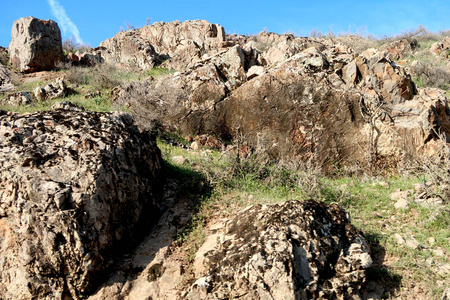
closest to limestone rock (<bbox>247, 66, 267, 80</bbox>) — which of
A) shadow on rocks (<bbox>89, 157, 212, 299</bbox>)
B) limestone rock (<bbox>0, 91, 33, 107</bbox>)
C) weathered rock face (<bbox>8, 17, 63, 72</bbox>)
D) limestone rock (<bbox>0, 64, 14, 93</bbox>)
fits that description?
shadow on rocks (<bbox>89, 157, 212, 299</bbox>)

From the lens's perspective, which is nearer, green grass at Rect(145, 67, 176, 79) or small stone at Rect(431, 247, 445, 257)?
small stone at Rect(431, 247, 445, 257)

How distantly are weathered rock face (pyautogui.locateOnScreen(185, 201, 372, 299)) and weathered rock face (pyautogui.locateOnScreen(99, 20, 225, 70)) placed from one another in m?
11.6

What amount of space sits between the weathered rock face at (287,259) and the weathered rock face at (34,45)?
13.6 meters

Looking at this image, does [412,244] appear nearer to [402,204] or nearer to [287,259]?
[402,204]

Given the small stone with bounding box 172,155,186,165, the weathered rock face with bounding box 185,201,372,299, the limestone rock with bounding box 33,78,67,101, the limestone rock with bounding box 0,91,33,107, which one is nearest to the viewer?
the weathered rock face with bounding box 185,201,372,299

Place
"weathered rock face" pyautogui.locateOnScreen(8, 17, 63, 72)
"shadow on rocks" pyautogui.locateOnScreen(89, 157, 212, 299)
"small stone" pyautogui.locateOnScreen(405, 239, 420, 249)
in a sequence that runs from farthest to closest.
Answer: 1. "weathered rock face" pyautogui.locateOnScreen(8, 17, 63, 72)
2. "small stone" pyautogui.locateOnScreen(405, 239, 420, 249)
3. "shadow on rocks" pyautogui.locateOnScreen(89, 157, 212, 299)

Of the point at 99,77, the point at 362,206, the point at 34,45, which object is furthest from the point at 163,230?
the point at 34,45

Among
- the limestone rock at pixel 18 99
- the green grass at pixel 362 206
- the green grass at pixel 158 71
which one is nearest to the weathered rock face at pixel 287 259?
the green grass at pixel 362 206

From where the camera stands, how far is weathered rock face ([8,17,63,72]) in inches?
549

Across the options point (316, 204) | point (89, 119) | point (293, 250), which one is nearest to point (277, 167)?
point (316, 204)

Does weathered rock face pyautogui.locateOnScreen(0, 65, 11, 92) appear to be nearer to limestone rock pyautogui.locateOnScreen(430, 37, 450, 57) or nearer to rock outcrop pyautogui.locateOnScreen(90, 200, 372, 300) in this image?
rock outcrop pyautogui.locateOnScreen(90, 200, 372, 300)

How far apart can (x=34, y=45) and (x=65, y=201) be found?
1281 centimetres

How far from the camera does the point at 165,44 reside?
18391 millimetres

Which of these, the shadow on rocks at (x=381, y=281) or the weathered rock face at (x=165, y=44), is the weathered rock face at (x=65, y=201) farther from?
the weathered rock face at (x=165, y=44)
